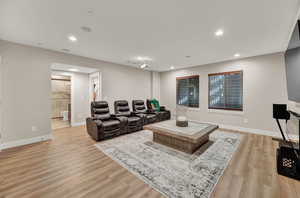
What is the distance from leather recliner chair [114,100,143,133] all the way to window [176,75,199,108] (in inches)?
109

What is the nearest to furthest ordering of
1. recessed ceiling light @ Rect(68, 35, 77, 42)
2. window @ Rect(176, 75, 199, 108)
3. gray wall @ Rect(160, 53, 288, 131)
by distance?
recessed ceiling light @ Rect(68, 35, 77, 42) → gray wall @ Rect(160, 53, 288, 131) → window @ Rect(176, 75, 199, 108)

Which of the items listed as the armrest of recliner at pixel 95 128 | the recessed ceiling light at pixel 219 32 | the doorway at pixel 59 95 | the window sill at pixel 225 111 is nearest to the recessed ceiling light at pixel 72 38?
the armrest of recliner at pixel 95 128

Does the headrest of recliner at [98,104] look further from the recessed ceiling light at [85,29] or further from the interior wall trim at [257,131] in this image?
the interior wall trim at [257,131]

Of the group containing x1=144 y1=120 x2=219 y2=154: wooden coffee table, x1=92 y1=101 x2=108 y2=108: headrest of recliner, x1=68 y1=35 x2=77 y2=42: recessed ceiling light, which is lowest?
x1=144 y1=120 x2=219 y2=154: wooden coffee table

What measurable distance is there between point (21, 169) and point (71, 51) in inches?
126

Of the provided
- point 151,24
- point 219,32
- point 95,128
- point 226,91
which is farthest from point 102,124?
point 226,91

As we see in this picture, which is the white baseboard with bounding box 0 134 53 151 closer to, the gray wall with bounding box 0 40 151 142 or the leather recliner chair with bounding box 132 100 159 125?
the gray wall with bounding box 0 40 151 142

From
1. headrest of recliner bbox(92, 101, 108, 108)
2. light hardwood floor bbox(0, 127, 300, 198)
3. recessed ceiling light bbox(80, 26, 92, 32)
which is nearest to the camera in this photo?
light hardwood floor bbox(0, 127, 300, 198)

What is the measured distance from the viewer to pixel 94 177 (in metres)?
1.87

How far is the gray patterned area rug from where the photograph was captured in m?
1.66

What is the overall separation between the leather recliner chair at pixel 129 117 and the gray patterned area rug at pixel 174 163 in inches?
25.4

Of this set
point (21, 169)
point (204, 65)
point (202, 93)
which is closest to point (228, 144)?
point (202, 93)

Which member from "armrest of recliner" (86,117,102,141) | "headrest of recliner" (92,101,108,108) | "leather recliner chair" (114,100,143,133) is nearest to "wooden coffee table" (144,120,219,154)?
"leather recliner chair" (114,100,143,133)

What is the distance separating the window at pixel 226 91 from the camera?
4465mm
